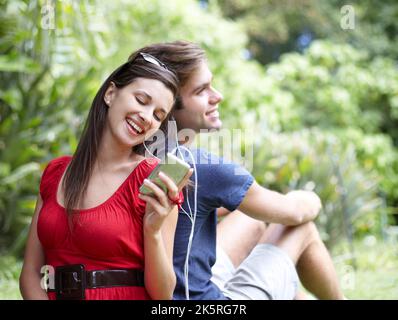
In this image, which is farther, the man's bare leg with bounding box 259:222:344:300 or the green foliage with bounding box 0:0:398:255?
the green foliage with bounding box 0:0:398:255

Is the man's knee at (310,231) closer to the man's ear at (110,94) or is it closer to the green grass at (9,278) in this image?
the man's ear at (110,94)

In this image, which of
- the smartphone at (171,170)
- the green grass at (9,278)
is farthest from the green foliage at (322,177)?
the smartphone at (171,170)

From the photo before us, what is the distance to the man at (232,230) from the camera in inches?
79.5

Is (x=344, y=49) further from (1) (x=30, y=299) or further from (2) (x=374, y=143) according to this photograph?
(1) (x=30, y=299)

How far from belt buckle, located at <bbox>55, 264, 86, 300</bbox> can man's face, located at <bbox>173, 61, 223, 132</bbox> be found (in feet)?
2.23

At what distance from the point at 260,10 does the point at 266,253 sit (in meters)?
10.9

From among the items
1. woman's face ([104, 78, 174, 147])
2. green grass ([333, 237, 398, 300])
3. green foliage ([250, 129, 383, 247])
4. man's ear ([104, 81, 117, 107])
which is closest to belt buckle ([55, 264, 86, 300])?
woman's face ([104, 78, 174, 147])

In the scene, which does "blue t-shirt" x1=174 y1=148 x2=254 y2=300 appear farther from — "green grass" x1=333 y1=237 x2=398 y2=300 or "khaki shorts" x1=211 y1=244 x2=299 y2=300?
"green grass" x1=333 y1=237 x2=398 y2=300

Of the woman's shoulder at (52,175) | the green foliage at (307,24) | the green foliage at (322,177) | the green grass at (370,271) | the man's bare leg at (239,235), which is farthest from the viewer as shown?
the green foliage at (307,24)

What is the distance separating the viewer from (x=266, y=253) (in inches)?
95.7

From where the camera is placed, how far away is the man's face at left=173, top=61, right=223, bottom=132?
2.21 meters

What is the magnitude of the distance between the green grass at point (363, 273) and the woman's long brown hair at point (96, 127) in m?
1.61

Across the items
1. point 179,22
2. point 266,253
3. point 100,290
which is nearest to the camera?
point 100,290
